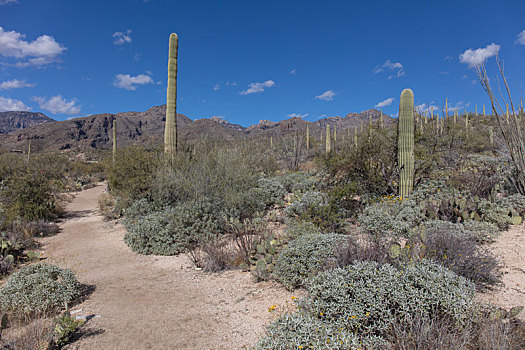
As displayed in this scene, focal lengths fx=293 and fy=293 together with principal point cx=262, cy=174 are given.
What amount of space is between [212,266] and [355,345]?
3.43 m

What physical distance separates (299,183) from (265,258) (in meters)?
5.57

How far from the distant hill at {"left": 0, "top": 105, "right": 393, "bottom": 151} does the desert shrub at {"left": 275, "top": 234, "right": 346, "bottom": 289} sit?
46.2 meters

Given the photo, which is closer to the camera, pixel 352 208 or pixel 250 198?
pixel 352 208

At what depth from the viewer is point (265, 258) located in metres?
5.22

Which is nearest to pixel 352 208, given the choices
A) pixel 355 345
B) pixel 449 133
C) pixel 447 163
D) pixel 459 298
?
pixel 459 298

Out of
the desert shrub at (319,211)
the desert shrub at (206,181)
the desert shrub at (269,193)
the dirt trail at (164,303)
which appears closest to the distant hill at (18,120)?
the desert shrub at (206,181)

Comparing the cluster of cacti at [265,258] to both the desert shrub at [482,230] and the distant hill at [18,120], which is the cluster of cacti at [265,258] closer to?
the desert shrub at [482,230]

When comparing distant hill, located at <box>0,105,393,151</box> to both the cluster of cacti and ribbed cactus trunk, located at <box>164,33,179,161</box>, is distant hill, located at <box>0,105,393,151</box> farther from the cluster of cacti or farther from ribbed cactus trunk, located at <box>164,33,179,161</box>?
the cluster of cacti

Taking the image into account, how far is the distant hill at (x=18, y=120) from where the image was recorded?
527ft

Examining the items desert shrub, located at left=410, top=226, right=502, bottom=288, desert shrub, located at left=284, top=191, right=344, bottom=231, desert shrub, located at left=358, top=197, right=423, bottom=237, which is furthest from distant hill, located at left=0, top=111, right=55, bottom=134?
desert shrub, located at left=410, top=226, right=502, bottom=288

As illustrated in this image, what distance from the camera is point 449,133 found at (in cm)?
1453

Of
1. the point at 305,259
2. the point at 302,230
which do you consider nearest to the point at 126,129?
the point at 302,230

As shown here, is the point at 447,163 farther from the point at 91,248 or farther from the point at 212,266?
the point at 91,248

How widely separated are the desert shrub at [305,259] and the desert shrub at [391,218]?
1301mm
